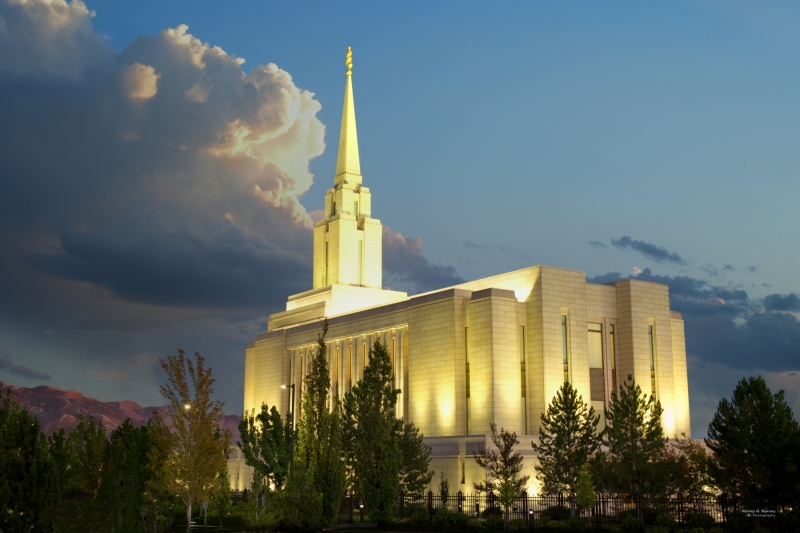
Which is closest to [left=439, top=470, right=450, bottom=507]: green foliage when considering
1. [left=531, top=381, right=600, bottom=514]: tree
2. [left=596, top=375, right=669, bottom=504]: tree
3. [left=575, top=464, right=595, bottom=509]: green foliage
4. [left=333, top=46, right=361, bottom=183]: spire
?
[left=531, top=381, right=600, bottom=514]: tree

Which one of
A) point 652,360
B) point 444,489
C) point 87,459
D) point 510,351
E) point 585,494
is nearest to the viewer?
point 585,494

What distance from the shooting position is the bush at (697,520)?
1334 inches

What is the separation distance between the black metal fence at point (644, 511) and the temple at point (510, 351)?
8977mm

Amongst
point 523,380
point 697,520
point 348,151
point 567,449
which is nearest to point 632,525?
point 697,520

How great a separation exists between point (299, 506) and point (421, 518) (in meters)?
9.56

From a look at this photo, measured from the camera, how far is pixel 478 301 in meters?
58.8

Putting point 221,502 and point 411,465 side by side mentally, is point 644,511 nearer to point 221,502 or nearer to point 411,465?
point 411,465

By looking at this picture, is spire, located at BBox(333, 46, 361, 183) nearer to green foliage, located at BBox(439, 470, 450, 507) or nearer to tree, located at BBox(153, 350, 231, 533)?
green foliage, located at BBox(439, 470, 450, 507)

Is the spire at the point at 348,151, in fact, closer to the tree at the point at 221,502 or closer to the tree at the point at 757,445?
the tree at the point at 221,502

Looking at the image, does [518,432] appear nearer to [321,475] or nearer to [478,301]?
[478,301]

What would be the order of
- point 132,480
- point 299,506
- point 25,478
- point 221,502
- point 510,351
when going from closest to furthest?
1. point 25,478
2. point 299,506
3. point 132,480
4. point 221,502
5. point 510,351

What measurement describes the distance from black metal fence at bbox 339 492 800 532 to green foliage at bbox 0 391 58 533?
64.5 feet

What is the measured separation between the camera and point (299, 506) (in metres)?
32.5

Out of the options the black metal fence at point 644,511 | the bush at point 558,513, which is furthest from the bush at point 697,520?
the bush at point 558,513
